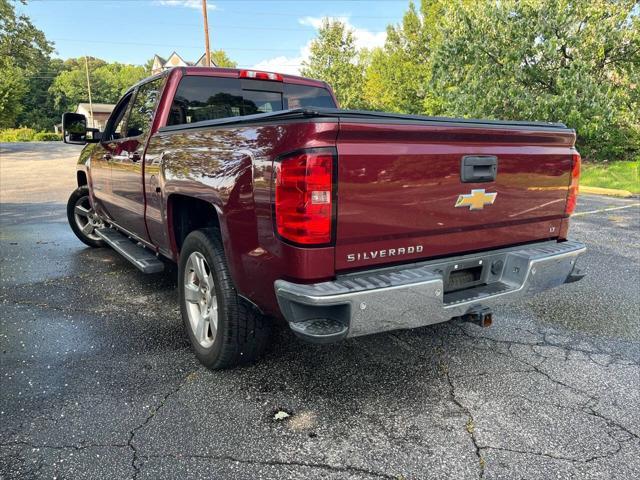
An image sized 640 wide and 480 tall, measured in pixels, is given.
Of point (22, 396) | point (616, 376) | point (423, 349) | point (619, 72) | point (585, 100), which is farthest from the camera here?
point (619, 72)

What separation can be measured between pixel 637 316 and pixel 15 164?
76.5 feet

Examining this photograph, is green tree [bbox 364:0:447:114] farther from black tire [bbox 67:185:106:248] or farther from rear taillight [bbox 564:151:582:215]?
rear taillight [bbox 564:151:582:215]

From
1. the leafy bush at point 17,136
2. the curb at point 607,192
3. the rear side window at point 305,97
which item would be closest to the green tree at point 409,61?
the curb at point 607,192

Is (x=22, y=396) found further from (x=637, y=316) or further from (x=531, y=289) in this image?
(x=637, y=316)

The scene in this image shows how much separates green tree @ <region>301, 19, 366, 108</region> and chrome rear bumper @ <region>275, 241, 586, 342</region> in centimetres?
2513

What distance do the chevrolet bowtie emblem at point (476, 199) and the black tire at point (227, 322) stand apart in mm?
1337

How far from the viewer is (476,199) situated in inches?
108

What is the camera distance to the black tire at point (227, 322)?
2.79m

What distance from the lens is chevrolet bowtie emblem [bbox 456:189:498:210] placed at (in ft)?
8.77

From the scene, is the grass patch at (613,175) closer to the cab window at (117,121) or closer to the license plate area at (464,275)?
the license plate area at (464,275)

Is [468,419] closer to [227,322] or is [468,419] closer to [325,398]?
[325,398]

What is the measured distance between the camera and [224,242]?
2.71 m

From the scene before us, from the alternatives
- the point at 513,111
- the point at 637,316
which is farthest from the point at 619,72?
the point at 637,316

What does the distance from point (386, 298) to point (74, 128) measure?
4.42 meters
